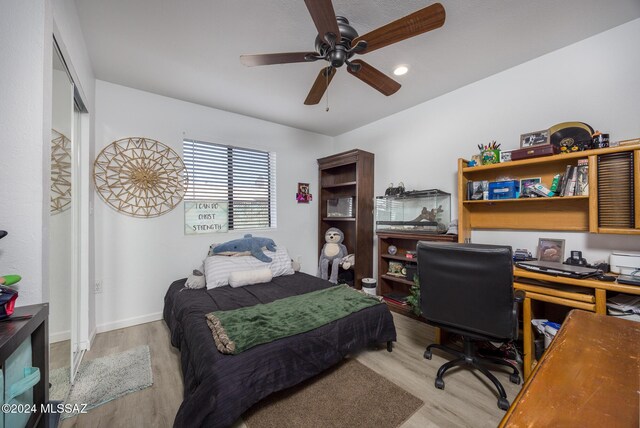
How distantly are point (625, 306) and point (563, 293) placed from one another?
0.27 meters

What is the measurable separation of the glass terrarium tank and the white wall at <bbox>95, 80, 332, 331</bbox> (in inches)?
65.7

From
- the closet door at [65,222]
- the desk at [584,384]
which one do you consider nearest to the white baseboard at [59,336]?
the closet door at [65,222]

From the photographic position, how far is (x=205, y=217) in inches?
120

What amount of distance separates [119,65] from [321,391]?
316 centimetres

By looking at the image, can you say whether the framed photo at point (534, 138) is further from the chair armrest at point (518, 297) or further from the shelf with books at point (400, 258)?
the shelf with books at point (400, 258)

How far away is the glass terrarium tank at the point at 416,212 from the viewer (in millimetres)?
2740

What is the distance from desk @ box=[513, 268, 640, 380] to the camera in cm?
153

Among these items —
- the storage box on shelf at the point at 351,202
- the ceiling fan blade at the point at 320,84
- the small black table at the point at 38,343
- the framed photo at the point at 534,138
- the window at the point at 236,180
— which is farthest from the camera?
the storage box on shelf at the point at 351,202

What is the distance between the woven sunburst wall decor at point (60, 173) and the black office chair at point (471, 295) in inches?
93.7

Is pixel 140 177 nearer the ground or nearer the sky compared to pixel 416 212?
nearer the sky

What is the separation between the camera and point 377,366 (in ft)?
6.37

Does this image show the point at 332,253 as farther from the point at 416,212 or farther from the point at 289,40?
the point at 289,40

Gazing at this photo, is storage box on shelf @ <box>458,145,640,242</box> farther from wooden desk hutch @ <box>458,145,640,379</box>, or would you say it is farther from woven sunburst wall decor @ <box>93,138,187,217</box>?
woven sunburst wall decor @ <box>93,138,187,217</box>

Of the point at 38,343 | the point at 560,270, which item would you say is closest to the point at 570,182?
the point at 560,270
